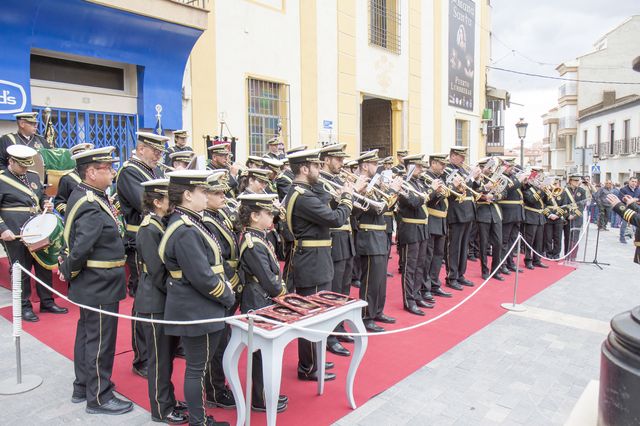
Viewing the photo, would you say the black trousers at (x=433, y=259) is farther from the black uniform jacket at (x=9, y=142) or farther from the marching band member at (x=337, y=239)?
the black uniform jacket at (x=9, y=142)

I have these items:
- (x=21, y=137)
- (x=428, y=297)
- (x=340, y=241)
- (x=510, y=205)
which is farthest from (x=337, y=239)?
(x=510, y=205)

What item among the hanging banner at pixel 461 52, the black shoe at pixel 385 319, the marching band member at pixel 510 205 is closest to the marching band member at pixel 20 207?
the black shoe at pixel 385 319

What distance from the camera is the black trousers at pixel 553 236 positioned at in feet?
35.0

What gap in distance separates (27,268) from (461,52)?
59.9 feet

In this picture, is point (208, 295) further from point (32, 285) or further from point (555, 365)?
point (32, 285)

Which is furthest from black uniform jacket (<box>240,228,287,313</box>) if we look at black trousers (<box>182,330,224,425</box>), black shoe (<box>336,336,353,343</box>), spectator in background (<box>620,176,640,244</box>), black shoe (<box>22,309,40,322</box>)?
spectator in background (<box>620,176,640,244</box>)

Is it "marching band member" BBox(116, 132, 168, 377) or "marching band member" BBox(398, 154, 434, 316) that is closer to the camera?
"marching band member" BBox(116, 132, 168, 377)

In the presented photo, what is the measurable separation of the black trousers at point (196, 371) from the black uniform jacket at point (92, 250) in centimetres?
98

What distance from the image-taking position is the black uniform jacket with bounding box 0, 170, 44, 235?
586cm

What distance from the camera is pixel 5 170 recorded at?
234 inches

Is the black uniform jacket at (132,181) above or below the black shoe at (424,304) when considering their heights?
above

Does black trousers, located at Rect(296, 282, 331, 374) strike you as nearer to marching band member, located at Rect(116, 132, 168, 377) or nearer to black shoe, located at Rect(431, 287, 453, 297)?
marching band member, located at Rect(116, 132, 168, 377)

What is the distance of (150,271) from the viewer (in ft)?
11.8

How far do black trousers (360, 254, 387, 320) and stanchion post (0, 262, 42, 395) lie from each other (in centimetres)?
340
